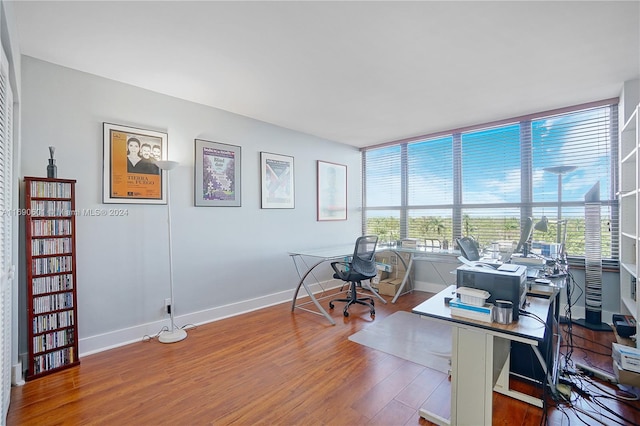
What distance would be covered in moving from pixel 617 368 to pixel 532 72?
2473mm

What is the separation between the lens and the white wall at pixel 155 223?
260cm

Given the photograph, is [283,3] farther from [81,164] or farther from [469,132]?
[469,132]

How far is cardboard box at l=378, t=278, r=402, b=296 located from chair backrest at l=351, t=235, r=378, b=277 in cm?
81

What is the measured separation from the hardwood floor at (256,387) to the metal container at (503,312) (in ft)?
2.50

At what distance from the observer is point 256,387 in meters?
2.21

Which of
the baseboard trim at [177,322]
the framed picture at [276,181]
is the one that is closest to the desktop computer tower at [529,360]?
the baseboard trim at [177,322]

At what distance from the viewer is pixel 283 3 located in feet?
5.99

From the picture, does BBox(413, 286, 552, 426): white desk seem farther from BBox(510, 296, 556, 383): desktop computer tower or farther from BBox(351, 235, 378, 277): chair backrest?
BBox(351, 235, 378, 277): chair backrest

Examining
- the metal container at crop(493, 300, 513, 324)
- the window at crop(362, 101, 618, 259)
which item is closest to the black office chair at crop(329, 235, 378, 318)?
the window at crop(362, 101, 618, 259)

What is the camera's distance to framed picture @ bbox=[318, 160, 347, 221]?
16.3 feet

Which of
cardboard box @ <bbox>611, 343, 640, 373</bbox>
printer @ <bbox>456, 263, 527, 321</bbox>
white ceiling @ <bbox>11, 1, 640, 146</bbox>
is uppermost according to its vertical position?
white ceiling @ <bbox>11, 1, 640, 146</bbox>

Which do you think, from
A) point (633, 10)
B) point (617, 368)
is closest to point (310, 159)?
point (633, 10)

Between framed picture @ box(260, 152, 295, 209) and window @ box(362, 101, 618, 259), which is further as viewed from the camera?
framed picture @ box(260, 152, 295, 209)

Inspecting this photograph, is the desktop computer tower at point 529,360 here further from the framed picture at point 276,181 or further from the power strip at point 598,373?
the framed picture at point 276,181
